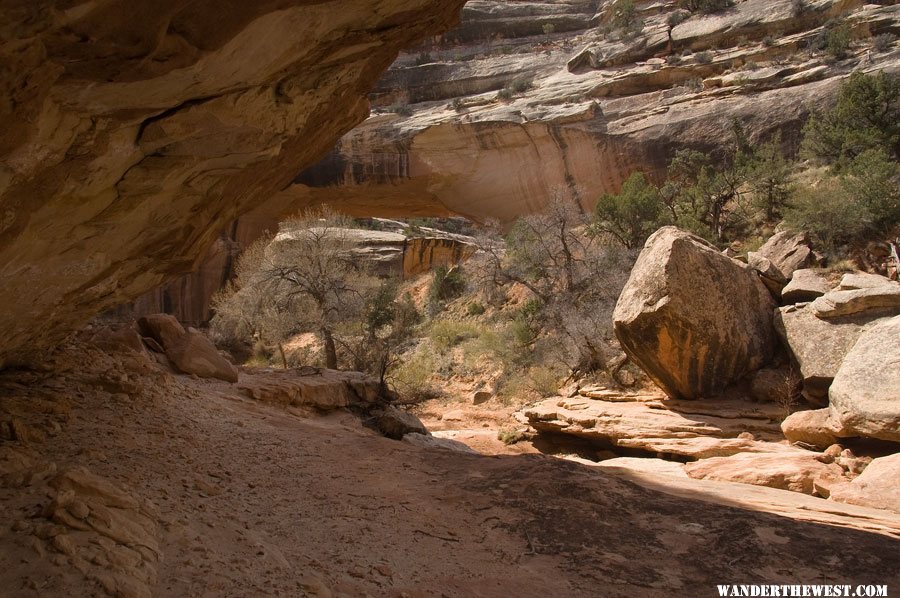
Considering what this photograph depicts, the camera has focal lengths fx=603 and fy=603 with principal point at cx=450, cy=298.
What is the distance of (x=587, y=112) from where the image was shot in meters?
21.3

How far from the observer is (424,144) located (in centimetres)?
2161

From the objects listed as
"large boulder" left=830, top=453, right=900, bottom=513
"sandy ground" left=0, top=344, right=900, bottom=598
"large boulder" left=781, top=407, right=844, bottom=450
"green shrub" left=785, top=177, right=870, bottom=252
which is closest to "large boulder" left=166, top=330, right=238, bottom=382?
"sandy ground" left=0, top=344, right=900, bottom=598

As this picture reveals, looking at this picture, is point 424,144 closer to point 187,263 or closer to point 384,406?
point 384,406

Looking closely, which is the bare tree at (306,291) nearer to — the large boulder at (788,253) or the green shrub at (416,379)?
the green shrub at (416,379)

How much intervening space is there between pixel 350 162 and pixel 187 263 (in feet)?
55.0

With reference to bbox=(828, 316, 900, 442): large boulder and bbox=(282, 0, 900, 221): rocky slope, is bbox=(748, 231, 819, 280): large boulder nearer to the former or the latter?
bbox=(828, 316, 900, 442): large boulder

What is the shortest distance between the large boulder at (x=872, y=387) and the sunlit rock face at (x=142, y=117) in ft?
20.3

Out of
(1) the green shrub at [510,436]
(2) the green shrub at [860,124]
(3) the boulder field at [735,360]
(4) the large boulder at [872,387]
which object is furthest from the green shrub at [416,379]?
(2) the green shrub at [860,124]

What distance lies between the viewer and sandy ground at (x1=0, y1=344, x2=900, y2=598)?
8.85ft

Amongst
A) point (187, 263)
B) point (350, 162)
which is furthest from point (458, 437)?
point (350, 162)

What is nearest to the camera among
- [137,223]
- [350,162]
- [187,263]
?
[137,223]

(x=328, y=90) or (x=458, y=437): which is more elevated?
(x=328, y=90)

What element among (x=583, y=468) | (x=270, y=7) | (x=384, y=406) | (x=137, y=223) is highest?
(x=270, y=7)

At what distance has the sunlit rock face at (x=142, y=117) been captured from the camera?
2.27 metres
